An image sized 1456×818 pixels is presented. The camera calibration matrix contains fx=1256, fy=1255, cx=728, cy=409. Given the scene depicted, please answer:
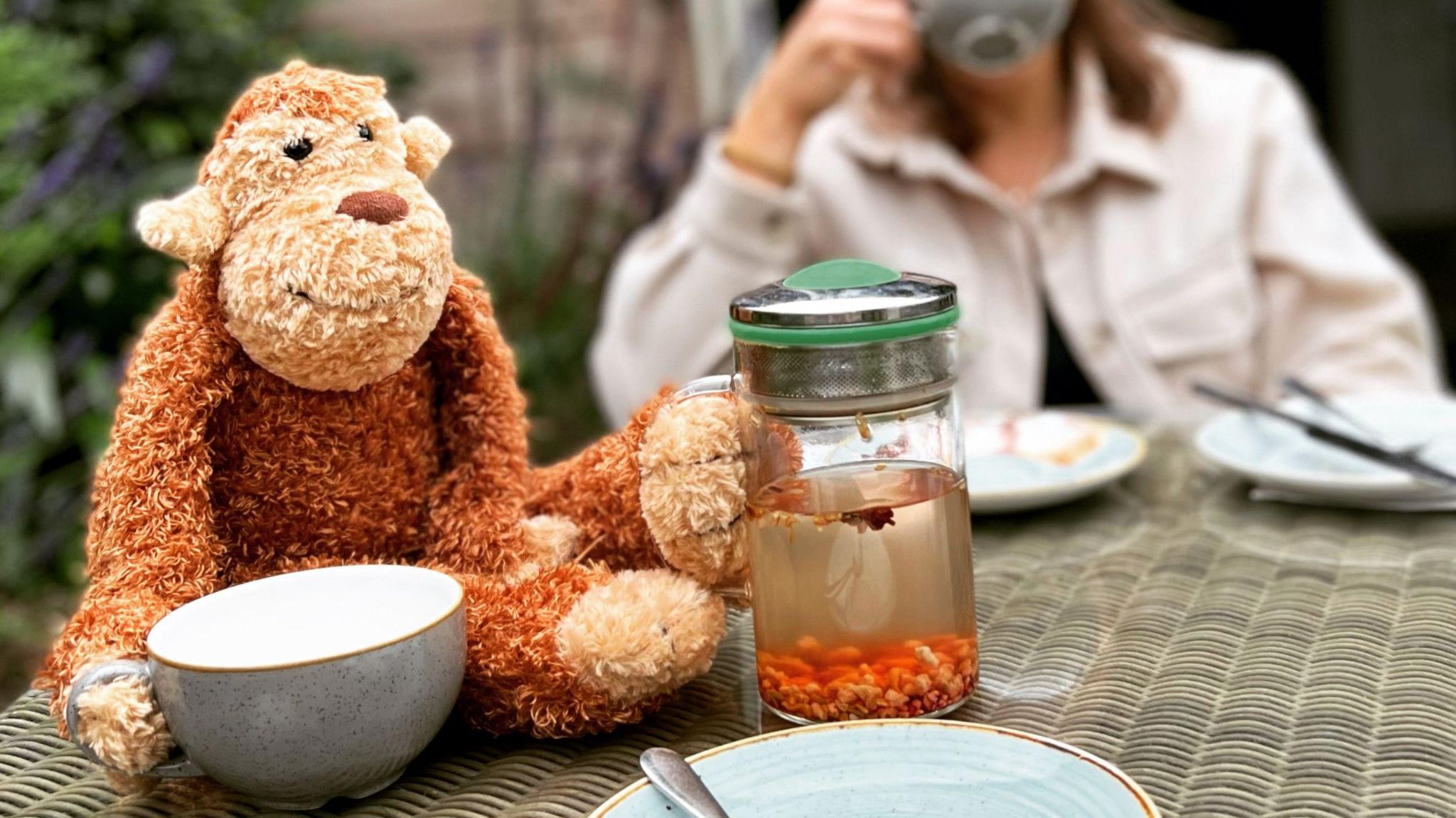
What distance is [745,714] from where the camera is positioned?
0.55 m

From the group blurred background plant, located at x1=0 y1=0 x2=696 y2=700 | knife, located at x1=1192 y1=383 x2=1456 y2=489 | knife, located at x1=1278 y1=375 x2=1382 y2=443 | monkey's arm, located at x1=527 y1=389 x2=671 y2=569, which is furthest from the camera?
blurred background plant, located at x1=0 y1=0 x2=696 y2=700

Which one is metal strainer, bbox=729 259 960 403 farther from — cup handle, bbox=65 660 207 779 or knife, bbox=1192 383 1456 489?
knife, bbox=1192 383 1456 489

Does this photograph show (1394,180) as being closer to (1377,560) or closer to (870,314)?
(1377,560)

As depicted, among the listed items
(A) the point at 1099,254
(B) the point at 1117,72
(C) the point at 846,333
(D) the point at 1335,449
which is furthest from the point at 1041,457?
(B) the point at 1117,72

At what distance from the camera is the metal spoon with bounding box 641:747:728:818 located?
0.43 meters

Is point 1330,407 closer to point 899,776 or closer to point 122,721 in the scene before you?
point 899,776

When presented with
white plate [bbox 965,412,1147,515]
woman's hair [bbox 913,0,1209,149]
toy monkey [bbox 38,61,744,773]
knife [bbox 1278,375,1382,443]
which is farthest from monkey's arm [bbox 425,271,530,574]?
→ woman's hair [bbox 913,0,1209,149]

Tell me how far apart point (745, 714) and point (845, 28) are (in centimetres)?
A: 107

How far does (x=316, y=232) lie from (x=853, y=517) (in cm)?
23

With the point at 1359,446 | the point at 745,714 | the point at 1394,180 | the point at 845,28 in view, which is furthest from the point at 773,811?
the point at 1394,180

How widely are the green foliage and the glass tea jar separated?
1.19 meters

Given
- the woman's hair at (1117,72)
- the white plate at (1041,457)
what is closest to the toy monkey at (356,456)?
the white plate at (1041,457)

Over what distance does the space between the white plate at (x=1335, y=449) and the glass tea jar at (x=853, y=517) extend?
368 millimetres

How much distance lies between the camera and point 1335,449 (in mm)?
867
